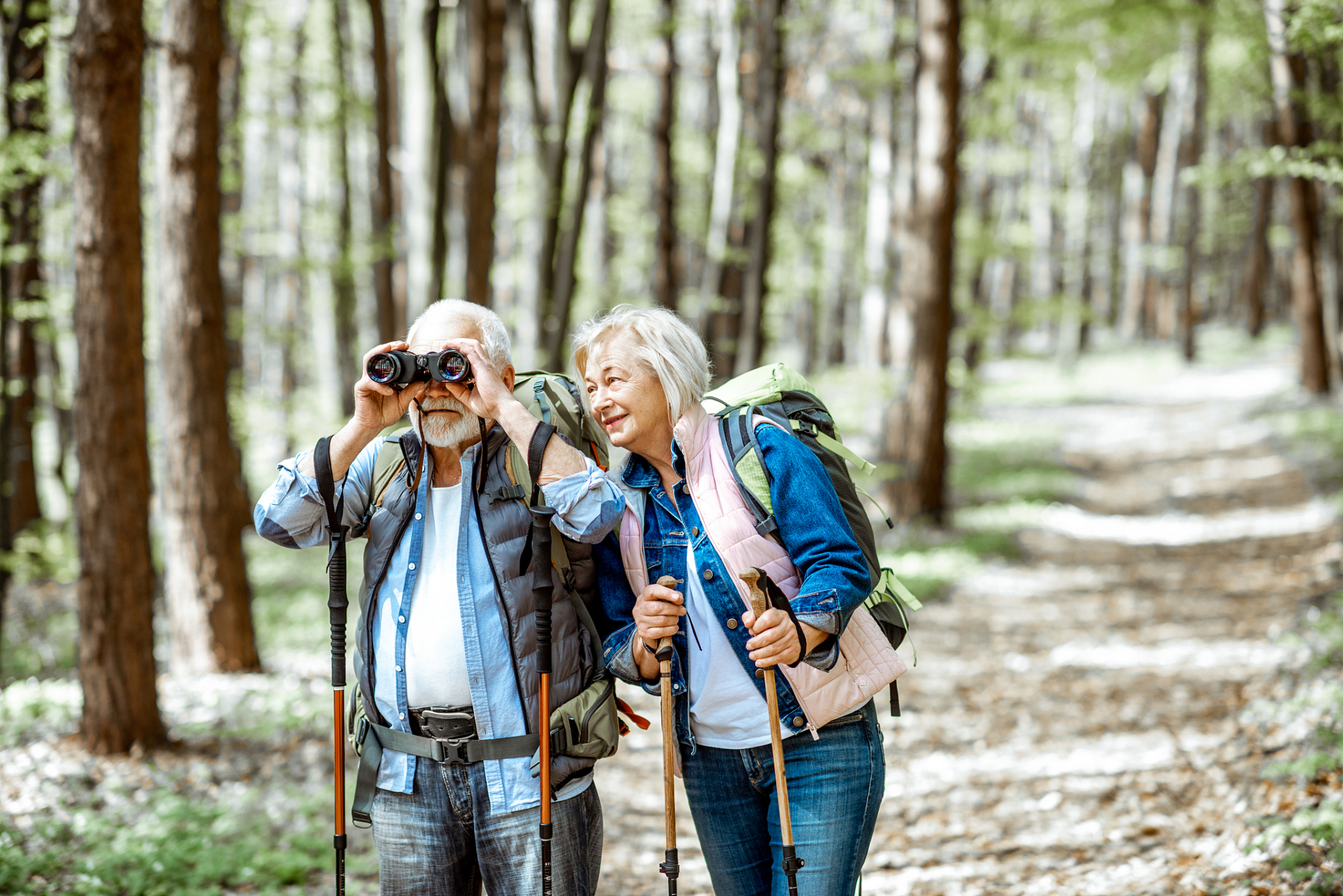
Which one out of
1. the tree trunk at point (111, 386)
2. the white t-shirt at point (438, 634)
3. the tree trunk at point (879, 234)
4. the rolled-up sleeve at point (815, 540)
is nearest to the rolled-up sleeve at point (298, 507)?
the white t-shirt at point (438, 634)

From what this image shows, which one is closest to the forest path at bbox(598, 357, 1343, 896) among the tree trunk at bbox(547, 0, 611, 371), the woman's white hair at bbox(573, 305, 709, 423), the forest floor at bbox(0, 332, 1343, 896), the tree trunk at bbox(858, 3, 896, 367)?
the forest floor at bbox(0, 332, 1343, 896)

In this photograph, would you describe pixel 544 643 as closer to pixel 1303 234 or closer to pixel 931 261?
pixel 931 261

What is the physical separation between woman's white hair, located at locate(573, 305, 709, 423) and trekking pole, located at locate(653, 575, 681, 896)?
467 mm

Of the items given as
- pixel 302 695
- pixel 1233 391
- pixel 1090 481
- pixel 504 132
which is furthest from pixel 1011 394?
pixel 302 695

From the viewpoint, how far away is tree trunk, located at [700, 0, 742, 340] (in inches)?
520

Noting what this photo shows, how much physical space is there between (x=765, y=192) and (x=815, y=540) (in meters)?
11.2

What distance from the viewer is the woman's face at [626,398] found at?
2508 mm

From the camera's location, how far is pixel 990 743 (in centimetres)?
630

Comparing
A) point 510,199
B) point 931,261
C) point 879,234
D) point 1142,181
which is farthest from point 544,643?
point 1142,181

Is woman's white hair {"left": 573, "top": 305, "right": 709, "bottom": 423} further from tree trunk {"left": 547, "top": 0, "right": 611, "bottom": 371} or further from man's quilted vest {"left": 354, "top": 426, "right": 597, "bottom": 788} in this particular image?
tree trunk {"left": 547, "top": 0, "right": 611, "bottom": 371}

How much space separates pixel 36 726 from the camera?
19.9 feet

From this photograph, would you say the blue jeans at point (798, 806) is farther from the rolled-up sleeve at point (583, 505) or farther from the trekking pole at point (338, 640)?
the trekking pole at point (338, 640)

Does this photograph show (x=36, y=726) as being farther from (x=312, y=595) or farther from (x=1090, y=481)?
(x=1090, y=481)

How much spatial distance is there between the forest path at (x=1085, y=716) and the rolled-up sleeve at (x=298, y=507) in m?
2.81
